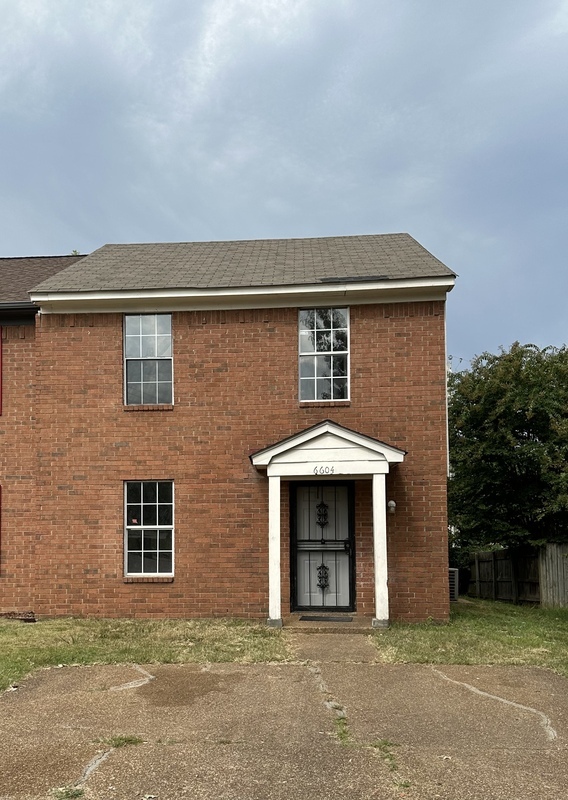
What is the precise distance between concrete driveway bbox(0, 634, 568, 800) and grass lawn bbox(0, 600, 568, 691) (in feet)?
1.48

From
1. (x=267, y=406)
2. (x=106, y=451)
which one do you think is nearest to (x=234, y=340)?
(x=267, y=406)

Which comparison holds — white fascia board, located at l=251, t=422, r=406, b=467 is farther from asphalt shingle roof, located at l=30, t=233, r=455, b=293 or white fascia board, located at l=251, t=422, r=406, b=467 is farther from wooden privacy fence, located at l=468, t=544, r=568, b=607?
wooden privacy fence, located at l=468, t=544, r=568, b=607

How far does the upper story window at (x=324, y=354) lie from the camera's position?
41.5 feet

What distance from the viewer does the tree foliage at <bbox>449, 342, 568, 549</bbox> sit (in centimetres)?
1856

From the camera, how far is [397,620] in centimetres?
1204

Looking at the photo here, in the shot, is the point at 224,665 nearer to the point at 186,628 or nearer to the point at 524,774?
the point at 186,628

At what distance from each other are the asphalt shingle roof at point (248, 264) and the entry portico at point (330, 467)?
2641 millimetres

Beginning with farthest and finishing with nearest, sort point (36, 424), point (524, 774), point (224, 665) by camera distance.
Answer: point (36, 424)
point (224, 665)
point (524, 774)

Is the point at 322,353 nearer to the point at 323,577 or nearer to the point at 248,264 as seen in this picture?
the point at 248,264

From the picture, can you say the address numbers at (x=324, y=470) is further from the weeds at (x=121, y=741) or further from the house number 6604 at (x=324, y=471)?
the weeds at (x=121, y=741)

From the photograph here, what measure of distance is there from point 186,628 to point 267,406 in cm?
378

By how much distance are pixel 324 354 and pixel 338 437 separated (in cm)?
162

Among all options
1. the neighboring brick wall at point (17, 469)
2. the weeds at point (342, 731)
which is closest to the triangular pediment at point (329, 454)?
the neighboring brick wall at point (17, 469)

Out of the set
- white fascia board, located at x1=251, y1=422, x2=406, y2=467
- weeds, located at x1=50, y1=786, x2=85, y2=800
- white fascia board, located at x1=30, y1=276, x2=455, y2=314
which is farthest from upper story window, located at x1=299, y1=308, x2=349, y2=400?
weeds, located at x1=50, y1=786, x2=85, y2=800
